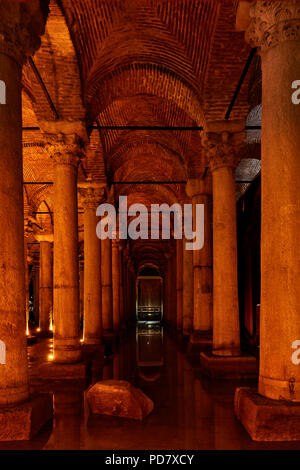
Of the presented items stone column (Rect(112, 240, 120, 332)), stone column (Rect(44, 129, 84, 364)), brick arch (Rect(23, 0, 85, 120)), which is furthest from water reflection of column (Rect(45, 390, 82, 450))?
stone column (Rect(112, 240, 120, 332))

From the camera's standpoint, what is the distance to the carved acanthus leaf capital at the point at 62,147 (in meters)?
8.29

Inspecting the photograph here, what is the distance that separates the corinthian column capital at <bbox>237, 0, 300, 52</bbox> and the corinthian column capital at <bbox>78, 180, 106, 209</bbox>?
7.93 meters

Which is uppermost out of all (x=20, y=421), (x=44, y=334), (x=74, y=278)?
(x=74, y=278)

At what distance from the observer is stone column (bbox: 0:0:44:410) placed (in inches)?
167

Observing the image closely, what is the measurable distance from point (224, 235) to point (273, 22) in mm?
4254

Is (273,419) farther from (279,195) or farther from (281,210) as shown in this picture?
(279,195)

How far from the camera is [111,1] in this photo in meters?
7.48

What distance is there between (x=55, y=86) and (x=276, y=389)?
6700mm

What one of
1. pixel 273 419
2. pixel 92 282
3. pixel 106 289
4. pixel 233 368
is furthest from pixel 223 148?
pixel 106 289

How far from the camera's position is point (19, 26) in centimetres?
457

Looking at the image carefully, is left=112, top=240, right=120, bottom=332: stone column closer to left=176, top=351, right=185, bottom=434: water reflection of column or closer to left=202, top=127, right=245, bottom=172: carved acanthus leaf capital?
left=176, top=351, right=185, bottom=434: water reflection of column

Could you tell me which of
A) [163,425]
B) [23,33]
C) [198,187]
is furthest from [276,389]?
[198,187]
